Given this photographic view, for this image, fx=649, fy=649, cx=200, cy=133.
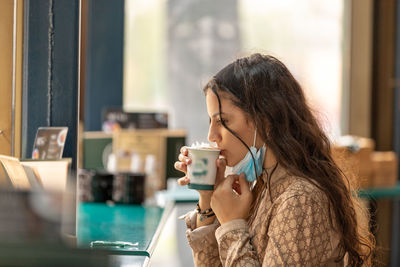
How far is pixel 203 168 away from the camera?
1910mm

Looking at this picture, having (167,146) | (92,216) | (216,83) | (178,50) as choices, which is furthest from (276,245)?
(178,50)

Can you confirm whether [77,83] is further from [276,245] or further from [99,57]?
[99,57]

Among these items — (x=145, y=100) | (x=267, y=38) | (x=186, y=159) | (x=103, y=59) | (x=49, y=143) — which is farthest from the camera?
(x=145, y=100)

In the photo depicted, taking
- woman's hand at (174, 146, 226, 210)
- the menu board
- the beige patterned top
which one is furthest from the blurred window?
the beige patterned top

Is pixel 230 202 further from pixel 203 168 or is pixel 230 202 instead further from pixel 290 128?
pixel 290 128

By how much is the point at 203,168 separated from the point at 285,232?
1.12 ft

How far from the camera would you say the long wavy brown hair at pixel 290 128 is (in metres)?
1.80

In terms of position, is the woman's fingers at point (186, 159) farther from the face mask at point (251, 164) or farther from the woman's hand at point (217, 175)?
the face mask at point (251, 164)

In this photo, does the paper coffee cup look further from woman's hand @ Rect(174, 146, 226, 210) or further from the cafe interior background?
the cafe interior background

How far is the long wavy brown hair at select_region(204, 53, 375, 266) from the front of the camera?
1805 mm

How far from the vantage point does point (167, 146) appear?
14.2ft

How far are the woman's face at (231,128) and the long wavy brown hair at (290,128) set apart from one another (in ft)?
0.06

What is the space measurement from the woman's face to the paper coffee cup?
0.12ft

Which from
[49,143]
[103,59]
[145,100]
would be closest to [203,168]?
[49,143]
